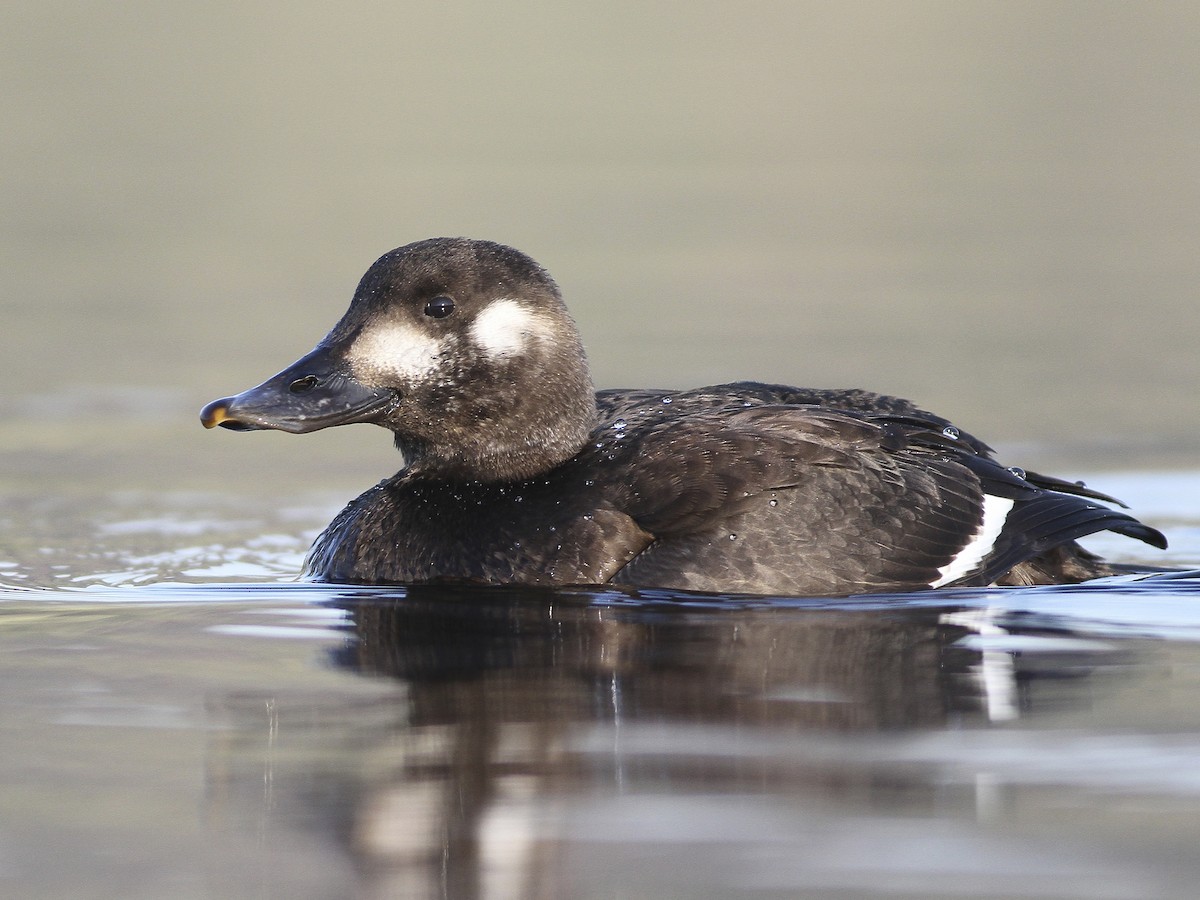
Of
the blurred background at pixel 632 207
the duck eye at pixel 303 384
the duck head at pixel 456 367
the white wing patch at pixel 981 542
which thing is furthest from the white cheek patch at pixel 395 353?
the blurred background at pixel 632 207

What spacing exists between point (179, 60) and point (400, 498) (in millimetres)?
25153

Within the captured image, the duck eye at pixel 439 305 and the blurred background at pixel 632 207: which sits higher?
the blurred background at pixel 632 207

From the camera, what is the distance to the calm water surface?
3.25m

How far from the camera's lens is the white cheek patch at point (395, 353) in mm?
5895

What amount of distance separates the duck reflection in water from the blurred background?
338 centimetres

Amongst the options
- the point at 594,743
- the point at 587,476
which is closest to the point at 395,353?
the point at 587,476

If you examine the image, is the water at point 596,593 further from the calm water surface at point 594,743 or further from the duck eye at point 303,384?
the duck eye at point 303,384

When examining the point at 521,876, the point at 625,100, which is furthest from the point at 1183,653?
the point at 625,100

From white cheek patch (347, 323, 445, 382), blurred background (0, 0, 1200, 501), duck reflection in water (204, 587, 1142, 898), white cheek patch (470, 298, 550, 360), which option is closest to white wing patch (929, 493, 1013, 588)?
duck reflection in water (204, 587, 1142, 898)

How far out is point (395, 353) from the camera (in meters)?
5.91

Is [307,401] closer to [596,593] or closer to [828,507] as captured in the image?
[596,593]

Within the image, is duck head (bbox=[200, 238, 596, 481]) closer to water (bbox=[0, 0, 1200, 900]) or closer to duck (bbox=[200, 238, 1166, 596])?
duck (bbox=[200, 238, 1166, 596])

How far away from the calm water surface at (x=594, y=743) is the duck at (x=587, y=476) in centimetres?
14

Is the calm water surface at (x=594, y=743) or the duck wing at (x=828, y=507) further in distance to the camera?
the duck wing at (x=828, y=507)
